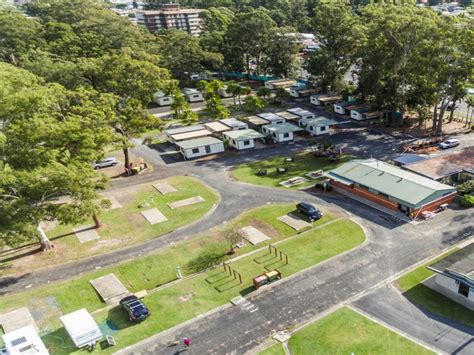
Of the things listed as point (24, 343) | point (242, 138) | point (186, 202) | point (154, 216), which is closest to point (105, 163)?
point (186, 202)

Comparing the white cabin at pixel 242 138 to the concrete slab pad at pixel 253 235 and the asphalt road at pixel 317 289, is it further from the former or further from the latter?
the asphalt road at pixel 317 289

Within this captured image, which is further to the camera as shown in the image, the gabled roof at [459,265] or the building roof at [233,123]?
the building roof at [233,123]

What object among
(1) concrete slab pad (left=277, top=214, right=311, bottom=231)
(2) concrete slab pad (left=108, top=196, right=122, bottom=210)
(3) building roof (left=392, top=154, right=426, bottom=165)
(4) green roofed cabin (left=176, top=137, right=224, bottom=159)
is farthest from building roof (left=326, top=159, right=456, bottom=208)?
(2) concrete slab pad (left=108, top=196, right=122, bottom=210)

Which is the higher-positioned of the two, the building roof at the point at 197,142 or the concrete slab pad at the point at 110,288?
the building roof at the point at 197,142

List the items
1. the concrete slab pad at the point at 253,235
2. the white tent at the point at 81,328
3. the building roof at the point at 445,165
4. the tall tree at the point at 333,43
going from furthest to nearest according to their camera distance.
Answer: the tall tree at the point at 333,43
the building roof at the point at 445,165
the concrete slab pad at the point at 253,235
the white tent at the point at 81,328

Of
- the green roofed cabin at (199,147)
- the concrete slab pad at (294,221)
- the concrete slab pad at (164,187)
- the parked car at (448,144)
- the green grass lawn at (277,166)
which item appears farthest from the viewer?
the green roofed cabin at (199,147)

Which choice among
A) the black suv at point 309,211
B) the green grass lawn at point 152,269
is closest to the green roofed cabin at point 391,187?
the green grass lawn at point 152,269

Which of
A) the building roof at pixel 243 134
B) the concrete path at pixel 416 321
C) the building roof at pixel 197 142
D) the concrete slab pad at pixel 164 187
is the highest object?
the building roof at pixel 243 134
